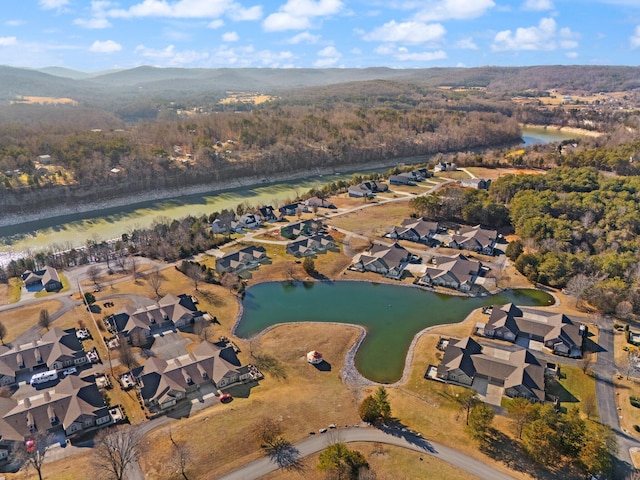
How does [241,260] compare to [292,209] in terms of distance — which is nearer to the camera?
[241,260]

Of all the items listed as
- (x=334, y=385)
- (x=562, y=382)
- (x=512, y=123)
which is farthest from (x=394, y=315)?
(x=512, y=123)

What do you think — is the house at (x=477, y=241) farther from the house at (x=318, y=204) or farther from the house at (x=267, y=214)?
the house at (x=267, y=214)

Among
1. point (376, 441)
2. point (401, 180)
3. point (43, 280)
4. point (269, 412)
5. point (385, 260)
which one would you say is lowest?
point (376, 441)

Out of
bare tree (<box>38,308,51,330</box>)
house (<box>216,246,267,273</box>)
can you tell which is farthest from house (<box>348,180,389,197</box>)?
bare tree (<box>38,308,51,330</box>)

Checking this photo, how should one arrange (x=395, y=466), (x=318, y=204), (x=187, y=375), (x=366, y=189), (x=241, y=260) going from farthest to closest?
(x=366, y=189)
(x=318, y=204)
(x=241, y=260)
(x=187, y=375)
(x=395, y=466)

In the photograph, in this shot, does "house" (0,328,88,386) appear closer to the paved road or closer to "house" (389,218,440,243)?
the paved road

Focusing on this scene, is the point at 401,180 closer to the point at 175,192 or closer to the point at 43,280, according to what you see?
the point at 175,192

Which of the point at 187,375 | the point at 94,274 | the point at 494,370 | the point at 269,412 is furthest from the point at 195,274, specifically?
the point at 494,370
